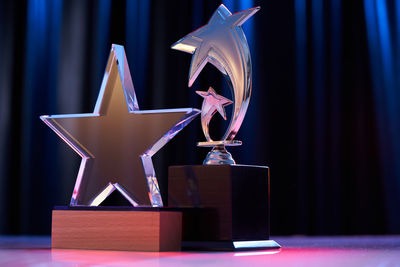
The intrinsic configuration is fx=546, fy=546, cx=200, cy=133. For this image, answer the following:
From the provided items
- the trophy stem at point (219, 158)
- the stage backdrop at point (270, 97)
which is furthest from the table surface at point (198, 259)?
the stage backdrop at point (270, 97)

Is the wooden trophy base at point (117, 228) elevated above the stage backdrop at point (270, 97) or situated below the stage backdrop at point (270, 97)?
below

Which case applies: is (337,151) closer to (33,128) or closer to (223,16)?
(223,16)

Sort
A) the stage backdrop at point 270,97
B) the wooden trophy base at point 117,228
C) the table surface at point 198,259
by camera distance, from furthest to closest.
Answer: the stage backdrop at point 270,97 < the wooden trophy base at point 117,228 < the table surface at point 198,259

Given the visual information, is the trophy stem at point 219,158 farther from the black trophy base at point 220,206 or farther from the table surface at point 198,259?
the table surface at point 198,259

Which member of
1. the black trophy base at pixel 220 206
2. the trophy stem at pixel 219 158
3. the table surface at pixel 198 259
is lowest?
the table surface at pixel 198 259

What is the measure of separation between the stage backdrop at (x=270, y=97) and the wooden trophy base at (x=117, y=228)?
1.22 metres

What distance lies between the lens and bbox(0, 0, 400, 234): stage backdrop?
2.69 metres

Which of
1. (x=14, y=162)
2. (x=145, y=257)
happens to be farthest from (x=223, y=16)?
(x=14, y=162)

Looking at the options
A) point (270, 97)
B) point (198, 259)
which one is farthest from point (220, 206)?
point (270, 97)

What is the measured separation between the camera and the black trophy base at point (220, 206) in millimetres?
1444

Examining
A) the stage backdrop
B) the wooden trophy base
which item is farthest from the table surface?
the stage backdrop

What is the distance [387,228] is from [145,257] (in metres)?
1.73

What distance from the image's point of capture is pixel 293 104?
2.74 meters

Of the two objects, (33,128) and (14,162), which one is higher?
(33,128)
